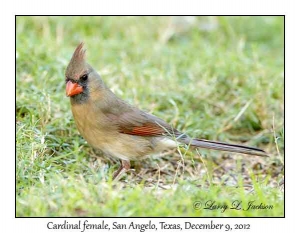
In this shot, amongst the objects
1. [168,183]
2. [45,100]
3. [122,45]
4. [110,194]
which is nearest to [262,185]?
[168,183]

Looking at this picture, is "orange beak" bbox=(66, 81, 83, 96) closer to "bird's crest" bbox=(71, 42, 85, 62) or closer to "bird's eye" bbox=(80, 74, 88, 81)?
"bird's eye" bbox=(80, 74, 88, 81)

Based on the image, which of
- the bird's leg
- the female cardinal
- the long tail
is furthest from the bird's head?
the long tail

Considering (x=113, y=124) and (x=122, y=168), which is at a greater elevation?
(x=113, y=124)

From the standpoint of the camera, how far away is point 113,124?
4.84 metres

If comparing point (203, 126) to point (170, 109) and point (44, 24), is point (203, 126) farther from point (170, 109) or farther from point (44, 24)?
point (44, 24)

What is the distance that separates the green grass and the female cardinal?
182 mm

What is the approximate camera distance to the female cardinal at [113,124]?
15.6ft

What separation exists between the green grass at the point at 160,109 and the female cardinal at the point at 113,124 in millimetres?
182

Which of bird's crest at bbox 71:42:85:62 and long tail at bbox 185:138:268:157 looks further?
long tail at bbox 185:138:268:157

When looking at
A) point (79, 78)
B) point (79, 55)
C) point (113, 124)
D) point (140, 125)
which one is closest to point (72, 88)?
point (79, 78)

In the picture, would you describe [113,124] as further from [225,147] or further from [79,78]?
[225,147]

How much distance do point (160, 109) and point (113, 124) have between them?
1.17 metres

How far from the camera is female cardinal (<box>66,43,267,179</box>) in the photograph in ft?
15.6

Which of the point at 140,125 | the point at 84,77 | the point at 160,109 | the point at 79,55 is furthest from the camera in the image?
the point at 160,109
